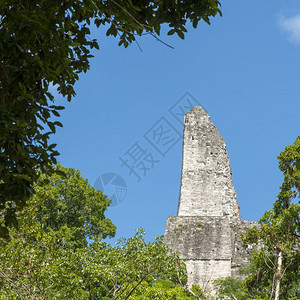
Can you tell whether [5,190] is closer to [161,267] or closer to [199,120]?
[161,267]

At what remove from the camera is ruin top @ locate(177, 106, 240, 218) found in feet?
74.1

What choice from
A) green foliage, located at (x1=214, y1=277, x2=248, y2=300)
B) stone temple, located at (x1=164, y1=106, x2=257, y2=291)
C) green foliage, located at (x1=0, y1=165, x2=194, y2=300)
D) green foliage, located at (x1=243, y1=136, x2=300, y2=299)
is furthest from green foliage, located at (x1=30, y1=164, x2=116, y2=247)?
green foliage, located at (x1=243, y1=136, x2=300, y2=299)

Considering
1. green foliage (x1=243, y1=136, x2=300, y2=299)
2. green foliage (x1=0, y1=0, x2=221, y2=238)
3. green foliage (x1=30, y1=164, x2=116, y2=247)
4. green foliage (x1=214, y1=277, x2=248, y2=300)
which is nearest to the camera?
green foliage (x1=0, y1=0, x2=221, y2=238)

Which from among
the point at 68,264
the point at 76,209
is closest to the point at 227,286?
the point at 68,264

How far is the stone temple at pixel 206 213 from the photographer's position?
63.2 ft

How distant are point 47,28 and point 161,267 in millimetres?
7820

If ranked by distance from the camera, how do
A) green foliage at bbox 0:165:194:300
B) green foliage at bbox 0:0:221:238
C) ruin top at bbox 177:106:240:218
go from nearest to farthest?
green foliage at bbox 0:0:221:238
green foliage at bbox 0:165:194:300
ruin top at bbox 177:106:240:218

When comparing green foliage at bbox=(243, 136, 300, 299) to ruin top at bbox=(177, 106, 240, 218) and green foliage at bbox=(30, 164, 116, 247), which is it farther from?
green foliage at bbox=(30, 164, 116, 247)

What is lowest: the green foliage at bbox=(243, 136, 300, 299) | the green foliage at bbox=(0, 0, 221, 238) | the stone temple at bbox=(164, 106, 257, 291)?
the green foliage at bbox=(0, 0, 221, 238)

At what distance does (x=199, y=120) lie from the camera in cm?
2570

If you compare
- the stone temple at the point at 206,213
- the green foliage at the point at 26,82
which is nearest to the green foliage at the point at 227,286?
the stone temple at the point at 206,213

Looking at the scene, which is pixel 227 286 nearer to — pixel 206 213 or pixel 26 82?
pixel 206 213

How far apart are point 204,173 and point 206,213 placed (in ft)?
6.78

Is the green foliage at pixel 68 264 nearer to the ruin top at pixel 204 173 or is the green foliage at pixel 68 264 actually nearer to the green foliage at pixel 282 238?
the green foliage at pixel 282 238
